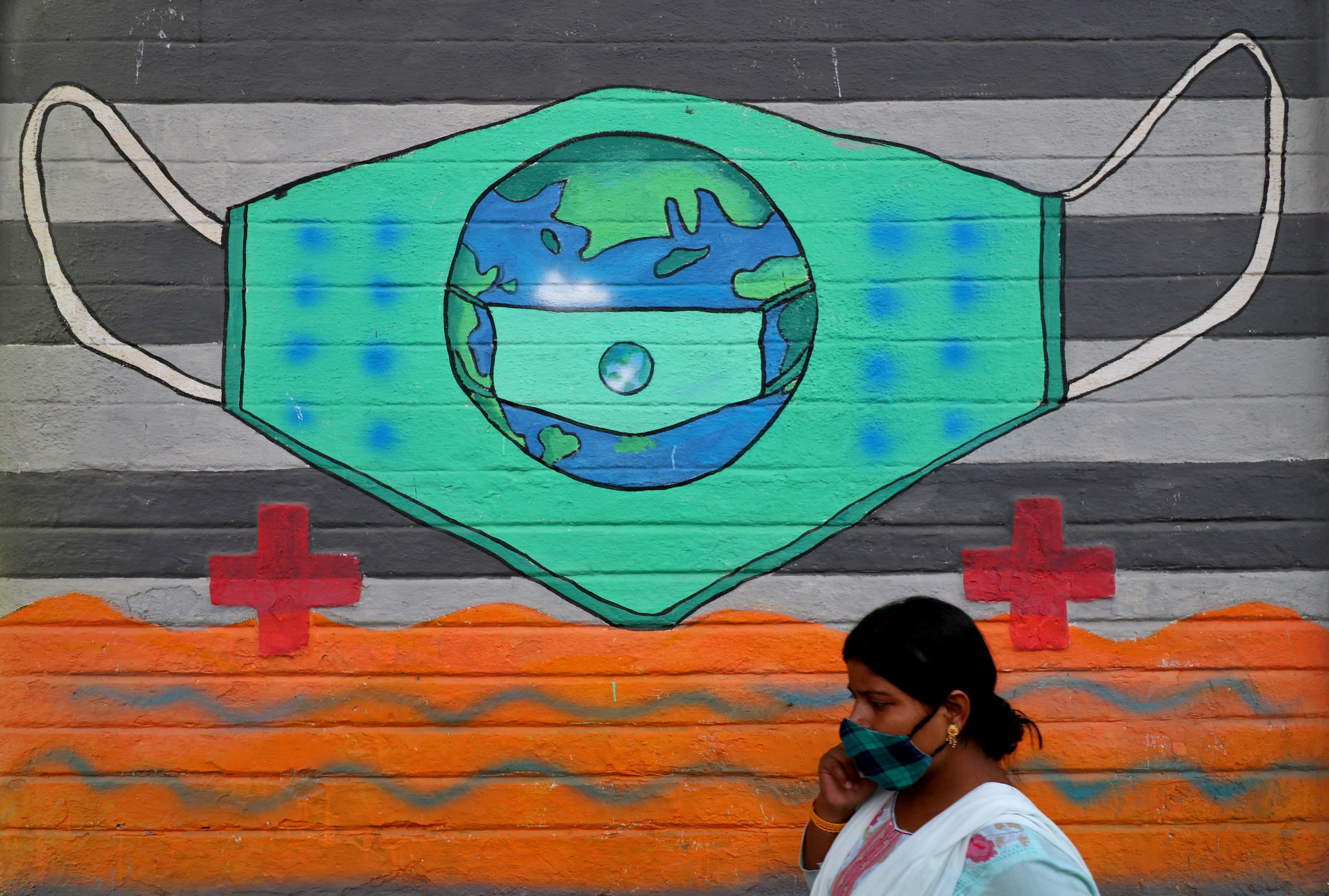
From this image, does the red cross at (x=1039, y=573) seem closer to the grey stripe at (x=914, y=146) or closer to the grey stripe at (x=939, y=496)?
the grey stripe at (x=939, y=496)

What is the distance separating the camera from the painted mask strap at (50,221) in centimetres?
327

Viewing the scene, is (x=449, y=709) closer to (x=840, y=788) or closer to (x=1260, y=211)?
(x=840, y=788)

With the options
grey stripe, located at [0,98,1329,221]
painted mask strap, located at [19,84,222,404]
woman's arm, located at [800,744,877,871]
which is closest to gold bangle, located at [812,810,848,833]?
woman's arm, located at [800,744,877,871]

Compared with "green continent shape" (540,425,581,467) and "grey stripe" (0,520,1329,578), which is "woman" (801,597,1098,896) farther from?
"green continent shape" (540,425,581,467)

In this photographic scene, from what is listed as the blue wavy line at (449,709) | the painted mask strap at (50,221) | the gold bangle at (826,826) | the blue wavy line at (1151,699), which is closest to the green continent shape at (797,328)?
the blue wavy line at (449,709)

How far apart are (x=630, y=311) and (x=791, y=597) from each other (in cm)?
110

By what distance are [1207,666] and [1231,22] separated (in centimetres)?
218

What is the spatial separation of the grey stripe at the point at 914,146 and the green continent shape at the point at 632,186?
5.1 inches

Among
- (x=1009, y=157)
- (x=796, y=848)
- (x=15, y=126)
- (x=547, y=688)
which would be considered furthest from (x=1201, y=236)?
(x=15, y=126)

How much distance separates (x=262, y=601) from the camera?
323 centimetres

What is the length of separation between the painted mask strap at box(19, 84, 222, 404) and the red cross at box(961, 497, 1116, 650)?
103 inches

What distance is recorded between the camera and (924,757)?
1.77 m

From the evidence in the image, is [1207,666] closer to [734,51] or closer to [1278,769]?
[1278,769]

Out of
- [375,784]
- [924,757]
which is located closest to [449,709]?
[375,784]
